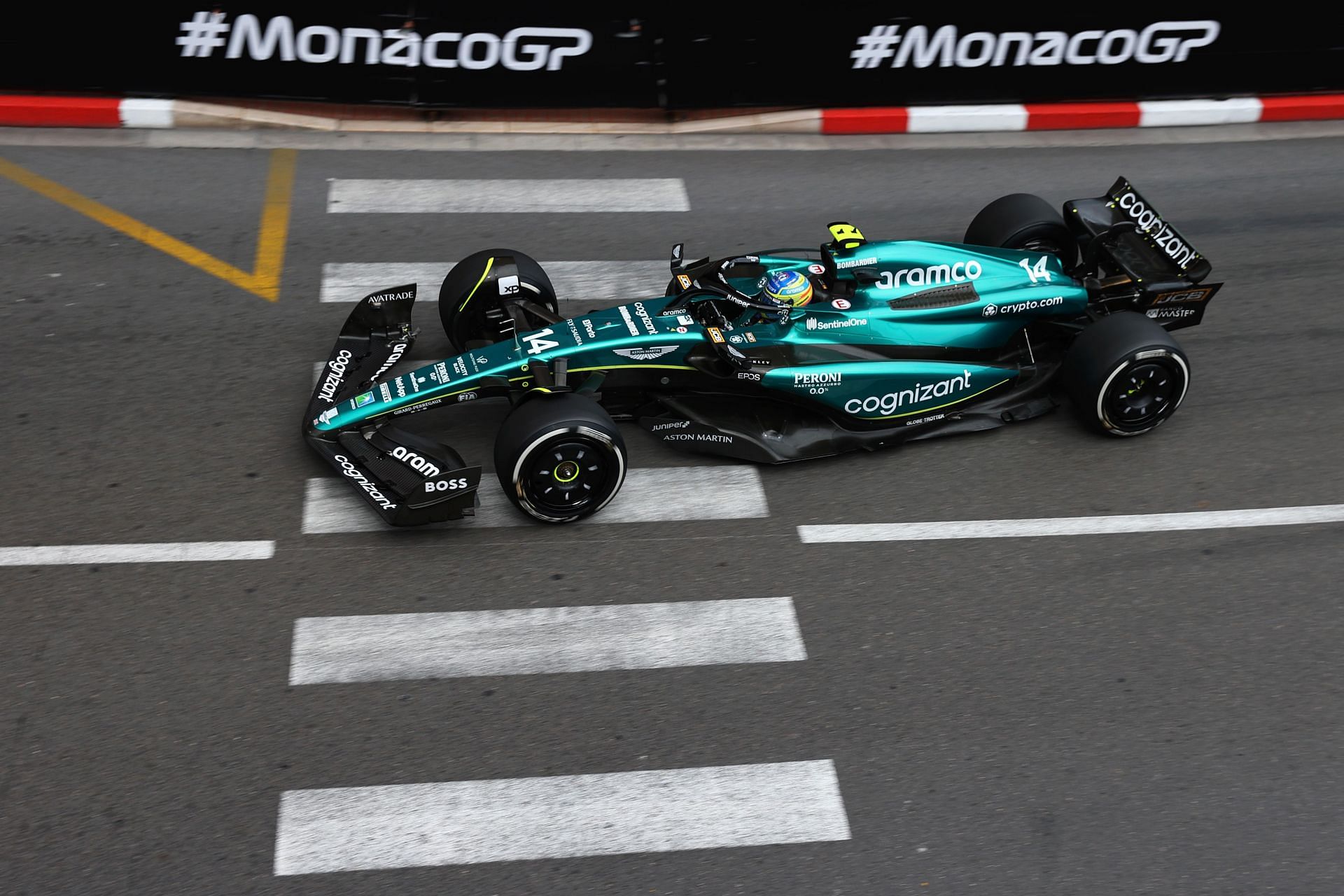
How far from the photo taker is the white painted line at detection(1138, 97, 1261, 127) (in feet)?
37.8

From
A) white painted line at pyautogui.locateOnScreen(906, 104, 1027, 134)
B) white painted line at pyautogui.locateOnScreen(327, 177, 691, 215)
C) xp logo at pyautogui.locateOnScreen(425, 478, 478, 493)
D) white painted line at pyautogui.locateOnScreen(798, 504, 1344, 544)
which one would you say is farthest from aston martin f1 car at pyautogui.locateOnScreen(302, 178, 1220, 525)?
white painted line at pyautogui.locateOnScreen(906, 104, 1027, 134)

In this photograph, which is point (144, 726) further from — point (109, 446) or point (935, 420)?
point (935, 420)

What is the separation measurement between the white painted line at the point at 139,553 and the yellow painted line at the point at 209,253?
8.45 feet

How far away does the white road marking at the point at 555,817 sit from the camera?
5160 mm

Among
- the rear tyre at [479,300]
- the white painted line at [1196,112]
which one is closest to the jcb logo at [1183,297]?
the rear tyre at [479,300]

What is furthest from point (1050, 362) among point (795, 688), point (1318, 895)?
point (1318, 895)

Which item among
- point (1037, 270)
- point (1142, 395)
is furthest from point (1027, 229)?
point (1142, 395)

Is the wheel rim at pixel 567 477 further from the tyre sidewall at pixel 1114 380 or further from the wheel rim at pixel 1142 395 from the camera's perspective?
the wheel rim at pixel 1142 395

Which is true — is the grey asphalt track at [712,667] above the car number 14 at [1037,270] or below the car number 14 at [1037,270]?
below

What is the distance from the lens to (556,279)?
8.98 meters

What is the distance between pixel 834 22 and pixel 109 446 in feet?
22.6

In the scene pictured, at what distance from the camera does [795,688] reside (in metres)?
5.93

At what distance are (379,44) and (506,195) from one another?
72.9 inches

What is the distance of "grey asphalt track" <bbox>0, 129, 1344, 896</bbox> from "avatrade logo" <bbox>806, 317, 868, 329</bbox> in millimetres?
807
